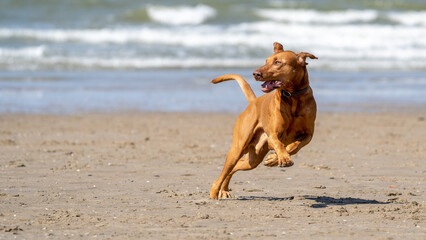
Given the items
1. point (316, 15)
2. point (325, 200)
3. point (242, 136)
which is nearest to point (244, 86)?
point (242, 136)

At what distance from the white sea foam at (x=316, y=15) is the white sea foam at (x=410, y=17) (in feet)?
2.96

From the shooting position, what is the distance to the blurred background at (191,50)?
15281mm

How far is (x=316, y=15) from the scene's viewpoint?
3419 centimetres

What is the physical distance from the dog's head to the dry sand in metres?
1.10

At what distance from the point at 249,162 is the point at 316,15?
28.3m

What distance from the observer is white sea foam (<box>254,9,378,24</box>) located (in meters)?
33.2

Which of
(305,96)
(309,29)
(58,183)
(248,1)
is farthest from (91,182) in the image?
(248,1)

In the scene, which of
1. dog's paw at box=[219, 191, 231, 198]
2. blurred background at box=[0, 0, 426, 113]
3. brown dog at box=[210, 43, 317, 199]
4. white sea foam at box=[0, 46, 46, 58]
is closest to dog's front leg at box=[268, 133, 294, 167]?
brown dog at box=[210, 43, 317, 199]

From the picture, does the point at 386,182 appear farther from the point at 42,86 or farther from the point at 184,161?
the point at 42,86

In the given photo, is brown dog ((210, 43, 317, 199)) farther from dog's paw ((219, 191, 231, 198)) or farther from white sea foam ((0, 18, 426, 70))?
white sea foam ((0, 18, 426, 70))

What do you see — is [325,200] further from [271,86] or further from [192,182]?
[192,182]

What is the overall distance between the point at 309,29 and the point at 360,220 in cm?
2533

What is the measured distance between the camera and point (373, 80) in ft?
61.8

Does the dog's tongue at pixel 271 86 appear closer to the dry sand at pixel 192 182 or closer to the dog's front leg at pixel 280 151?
the dog's front leg at pixel 280 151
